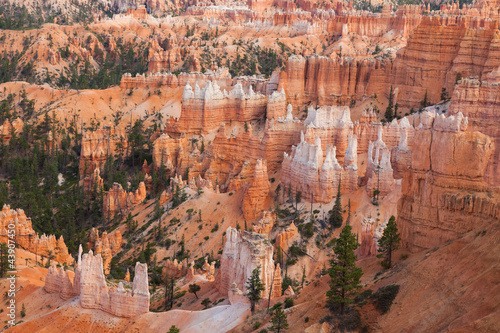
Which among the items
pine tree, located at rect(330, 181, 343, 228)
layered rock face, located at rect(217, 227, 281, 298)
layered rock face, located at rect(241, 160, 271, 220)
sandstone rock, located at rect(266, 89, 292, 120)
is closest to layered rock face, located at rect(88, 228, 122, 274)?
layered rock face, located at rect(241, 160, 271, 220)

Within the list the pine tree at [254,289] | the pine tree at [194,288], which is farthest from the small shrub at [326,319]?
the pine tree at [194,288]

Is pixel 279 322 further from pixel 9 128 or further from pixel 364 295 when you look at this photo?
pixel 9 128

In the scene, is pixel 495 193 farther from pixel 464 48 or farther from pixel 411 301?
pixel 464 48

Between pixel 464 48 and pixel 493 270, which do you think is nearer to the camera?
pixel 493 270

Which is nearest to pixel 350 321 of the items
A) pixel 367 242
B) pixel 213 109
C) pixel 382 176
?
pixel 367 242

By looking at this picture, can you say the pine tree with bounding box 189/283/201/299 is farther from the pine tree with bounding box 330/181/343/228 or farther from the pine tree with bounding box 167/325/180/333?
the pine tree with bounding box 330/181/343/228

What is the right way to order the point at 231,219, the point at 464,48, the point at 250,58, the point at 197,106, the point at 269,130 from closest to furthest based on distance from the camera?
the point at 231,219
the point at 269,130
the point at 464,48
the point at 197,106
the point at 250,58

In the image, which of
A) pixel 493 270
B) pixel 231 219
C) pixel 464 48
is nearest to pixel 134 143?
pixel 231 219
